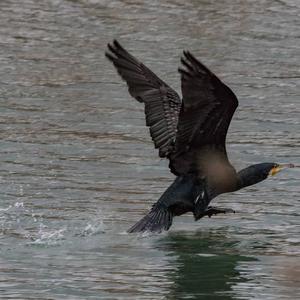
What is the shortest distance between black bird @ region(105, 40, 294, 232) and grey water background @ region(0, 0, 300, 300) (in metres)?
0.39

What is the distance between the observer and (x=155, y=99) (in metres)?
11.8

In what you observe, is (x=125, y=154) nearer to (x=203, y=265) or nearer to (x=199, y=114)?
(x=203, y=265)

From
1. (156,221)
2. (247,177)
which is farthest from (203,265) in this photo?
(247,177)

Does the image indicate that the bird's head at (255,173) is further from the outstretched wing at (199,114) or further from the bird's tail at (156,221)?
the bird's tail at (156,221)

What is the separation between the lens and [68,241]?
38.1 feet

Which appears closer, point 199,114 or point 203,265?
point 199,114

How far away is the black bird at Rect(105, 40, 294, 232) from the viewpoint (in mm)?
10562

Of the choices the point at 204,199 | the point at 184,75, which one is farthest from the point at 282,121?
the point at 184,75

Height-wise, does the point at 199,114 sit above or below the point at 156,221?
above

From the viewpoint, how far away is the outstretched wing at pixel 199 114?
10.1 metres

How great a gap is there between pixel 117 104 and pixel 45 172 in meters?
2.80

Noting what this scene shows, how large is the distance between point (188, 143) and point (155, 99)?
79 centimetres

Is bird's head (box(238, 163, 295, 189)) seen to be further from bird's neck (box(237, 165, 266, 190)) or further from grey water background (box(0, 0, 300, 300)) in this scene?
grey water background (box(0, 0, 300, 300))

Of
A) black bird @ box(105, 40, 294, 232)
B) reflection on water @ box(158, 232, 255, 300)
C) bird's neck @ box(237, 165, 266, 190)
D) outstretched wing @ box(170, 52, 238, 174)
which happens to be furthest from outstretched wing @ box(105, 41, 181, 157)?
reflection on water @ box(158, 232, 255, 300)
